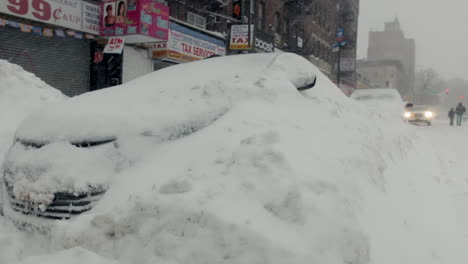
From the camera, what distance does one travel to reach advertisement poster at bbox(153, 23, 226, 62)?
15.0 metres

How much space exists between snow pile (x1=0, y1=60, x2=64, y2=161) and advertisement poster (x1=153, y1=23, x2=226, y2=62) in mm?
6712

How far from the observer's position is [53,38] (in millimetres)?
12203

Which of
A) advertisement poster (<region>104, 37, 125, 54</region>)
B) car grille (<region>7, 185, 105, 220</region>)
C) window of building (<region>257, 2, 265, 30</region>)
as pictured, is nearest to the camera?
car grille (<region>7, 185, 105, 220</region>)

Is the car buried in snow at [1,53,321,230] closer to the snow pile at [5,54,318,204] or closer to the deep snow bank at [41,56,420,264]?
the snow pile at [5,54,318,204]

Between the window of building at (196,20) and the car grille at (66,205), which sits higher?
the window of building at (196,20)

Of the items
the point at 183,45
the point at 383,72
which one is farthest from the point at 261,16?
the point at 383,72

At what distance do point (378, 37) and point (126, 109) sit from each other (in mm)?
146609

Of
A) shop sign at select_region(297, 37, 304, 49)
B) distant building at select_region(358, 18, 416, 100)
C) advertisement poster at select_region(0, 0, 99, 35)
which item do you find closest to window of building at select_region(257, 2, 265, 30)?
shop sign at select_region(297, 37, 304, 49)

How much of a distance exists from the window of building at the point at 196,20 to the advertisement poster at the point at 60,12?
5.61m

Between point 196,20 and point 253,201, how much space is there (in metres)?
17.2

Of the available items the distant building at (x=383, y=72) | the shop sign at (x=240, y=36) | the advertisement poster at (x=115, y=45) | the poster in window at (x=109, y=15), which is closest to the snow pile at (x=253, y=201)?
the advertisement poster at (x=115, y=45)

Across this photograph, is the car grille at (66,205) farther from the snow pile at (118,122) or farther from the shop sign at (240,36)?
the shop sign at (240,36)

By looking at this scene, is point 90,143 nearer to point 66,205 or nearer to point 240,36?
point 66,205

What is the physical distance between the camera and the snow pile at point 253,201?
2393 mm
